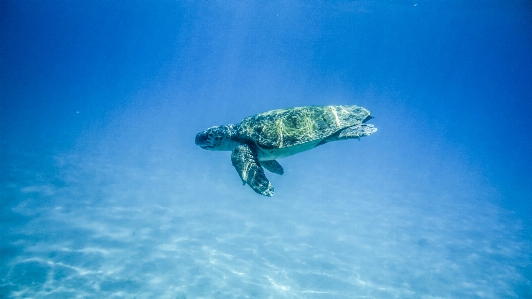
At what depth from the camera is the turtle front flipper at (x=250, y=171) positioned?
578cm

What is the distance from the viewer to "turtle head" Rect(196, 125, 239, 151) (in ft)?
26.1

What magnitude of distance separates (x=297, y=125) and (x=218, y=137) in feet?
8.20

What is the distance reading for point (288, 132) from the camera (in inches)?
264

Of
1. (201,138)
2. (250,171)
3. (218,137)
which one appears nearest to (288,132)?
(250,171)

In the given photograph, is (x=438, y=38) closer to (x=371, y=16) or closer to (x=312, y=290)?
(x=371, y=16)

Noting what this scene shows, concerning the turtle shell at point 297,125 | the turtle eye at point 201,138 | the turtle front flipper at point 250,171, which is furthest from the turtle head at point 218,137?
the turtle front flipper at point 250,171

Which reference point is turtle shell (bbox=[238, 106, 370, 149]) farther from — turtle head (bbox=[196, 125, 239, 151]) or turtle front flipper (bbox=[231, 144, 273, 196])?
turtle head (bbox=[196, 125, 239, 151])

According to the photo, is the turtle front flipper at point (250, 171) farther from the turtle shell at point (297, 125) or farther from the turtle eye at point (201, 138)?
the turtle eye at point (201, 138)

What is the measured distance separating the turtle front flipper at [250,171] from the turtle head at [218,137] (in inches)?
31.5

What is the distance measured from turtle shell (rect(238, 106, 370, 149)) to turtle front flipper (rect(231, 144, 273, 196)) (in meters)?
0.39

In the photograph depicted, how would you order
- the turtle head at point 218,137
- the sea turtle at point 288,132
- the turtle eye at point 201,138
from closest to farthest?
1. the sea turtle at point 288,132
2. the turtle head at point 218,137
3. the turtle eye at point 201,138

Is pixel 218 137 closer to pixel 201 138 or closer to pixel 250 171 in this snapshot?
pixel 201 138

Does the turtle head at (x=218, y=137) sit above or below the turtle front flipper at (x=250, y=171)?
above

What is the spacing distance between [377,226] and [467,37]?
8505cm
